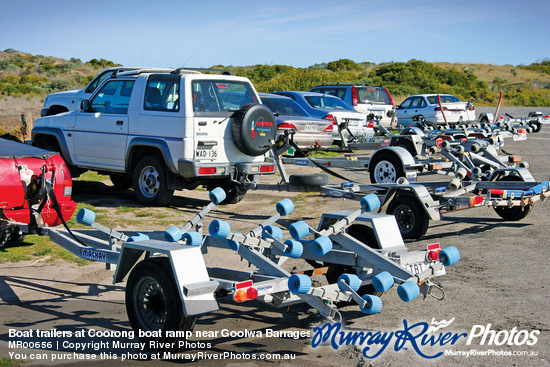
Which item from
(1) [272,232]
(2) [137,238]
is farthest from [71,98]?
(1) [272,232]

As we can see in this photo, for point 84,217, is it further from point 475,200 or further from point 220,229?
point 475,200

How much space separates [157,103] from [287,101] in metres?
7.36

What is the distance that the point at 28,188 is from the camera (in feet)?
24.3

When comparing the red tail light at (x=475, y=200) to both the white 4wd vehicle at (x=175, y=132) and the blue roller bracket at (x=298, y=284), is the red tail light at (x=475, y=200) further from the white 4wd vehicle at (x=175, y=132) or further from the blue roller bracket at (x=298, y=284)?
the blue roller bracket at (x=298, y=284)

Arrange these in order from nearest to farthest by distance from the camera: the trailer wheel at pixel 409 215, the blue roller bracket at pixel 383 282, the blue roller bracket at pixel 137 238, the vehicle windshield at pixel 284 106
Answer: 1. the blue roller bracket at pixel 383 282
2. the blue roller bracket at pixel 137 238
3. the trailer wheel at pixel 409 215
4. the vehicle windshield at pixel 284 106

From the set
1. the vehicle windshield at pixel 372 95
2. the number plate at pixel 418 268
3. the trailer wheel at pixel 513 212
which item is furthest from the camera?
the vehicle windshield at pixel 372 95

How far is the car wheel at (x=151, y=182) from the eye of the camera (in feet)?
35.1

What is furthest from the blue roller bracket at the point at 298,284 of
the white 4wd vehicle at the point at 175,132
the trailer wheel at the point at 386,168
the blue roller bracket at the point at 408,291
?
the trailer wheel at the point at 386,168

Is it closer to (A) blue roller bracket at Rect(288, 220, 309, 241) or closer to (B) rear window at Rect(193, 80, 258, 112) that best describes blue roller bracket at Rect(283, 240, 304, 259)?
(A) blue roller bracket at Rect(288, 220, 309, 241)

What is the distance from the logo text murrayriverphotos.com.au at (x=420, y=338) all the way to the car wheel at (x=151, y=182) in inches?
229

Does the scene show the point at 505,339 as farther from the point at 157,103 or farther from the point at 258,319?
the point at 157,103

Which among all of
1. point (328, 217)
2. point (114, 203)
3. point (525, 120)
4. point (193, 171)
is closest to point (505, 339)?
point (328, 217)

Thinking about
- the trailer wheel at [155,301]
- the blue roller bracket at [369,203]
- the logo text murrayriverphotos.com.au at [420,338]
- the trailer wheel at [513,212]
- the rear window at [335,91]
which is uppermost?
the rear window at [335,91]

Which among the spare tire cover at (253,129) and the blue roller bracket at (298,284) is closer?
the blue roller bracket at (298,284)
